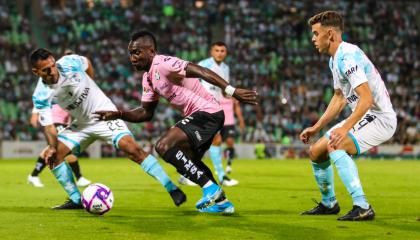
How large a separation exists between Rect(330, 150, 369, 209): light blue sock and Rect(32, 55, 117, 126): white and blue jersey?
3.59m

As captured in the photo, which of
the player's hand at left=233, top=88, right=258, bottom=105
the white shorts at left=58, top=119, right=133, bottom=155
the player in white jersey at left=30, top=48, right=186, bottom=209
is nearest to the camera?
the player's hand at left=233, top=88, right=258, bottom=105

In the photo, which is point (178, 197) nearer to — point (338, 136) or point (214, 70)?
point (338, 136)

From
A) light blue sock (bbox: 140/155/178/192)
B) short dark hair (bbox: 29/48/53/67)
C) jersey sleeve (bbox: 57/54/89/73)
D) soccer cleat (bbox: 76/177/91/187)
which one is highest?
short dark hair (bbox: 29/48/53/67)

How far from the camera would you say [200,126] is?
8.80m

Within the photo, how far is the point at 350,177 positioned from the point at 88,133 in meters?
A: 3.81

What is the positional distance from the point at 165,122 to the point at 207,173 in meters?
23.4

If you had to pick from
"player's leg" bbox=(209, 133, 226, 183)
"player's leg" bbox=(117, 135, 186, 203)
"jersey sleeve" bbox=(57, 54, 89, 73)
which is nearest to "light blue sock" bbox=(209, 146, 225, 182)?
"player's leg" bbox=(209, 133, 226, 183)

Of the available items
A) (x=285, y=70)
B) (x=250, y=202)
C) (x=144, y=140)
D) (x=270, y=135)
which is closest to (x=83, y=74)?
(x=250, y=202)

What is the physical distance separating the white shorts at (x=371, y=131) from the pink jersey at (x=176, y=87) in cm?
155

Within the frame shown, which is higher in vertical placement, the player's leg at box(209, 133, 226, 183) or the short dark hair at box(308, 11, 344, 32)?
the short dark hair at box(308, 11, 344, 32)

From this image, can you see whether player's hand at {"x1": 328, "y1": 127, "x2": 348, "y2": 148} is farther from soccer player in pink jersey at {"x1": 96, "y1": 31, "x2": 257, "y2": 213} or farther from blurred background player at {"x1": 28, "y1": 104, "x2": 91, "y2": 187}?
blurred background player at {"x1": 28, "y1": 104, "x2": 91, "y2": 187}

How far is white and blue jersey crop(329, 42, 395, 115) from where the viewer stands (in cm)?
795

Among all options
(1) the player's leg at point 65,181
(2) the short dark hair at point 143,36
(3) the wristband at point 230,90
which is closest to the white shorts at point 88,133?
(1) the player's leg at point 65,181

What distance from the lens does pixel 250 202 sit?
1092cm
